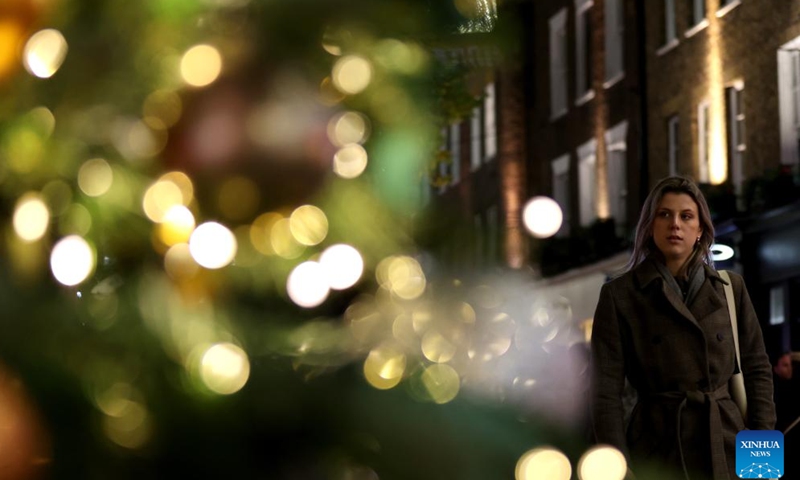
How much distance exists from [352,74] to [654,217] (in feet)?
12.4

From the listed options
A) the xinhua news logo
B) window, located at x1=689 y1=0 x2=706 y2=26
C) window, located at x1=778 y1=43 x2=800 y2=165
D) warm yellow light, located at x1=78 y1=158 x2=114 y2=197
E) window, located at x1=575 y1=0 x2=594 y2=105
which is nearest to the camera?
warm yellow light, located at x1=78 y1=158 x2=114 y2=197

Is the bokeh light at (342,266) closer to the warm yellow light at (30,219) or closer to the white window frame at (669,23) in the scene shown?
the warm yellow light at (30,219)

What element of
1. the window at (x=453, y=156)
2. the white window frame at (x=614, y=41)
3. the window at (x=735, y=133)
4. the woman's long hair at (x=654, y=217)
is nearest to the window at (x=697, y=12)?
the window at (x=735, y=133)

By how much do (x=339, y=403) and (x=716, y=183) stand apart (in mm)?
24422

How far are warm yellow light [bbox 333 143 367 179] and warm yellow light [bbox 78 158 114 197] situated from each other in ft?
0.62

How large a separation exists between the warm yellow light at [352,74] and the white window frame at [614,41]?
29.6m

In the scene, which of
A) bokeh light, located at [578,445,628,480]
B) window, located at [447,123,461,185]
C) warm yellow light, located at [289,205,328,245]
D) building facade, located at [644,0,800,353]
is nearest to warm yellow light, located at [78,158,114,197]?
warm yellow light, located at [289,205,328,245]

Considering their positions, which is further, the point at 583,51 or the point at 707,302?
the point at 583,51

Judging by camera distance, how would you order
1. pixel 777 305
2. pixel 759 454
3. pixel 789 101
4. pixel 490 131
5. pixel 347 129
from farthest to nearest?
pixel 490 131 → pixel 777 305 → pixel 789 101 → pixel 759 454 → pixel 347 129

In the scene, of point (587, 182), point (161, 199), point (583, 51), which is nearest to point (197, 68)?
point (161, 199)

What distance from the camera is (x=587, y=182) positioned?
A: 33438mm

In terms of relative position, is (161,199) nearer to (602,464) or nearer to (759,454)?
(602,464)

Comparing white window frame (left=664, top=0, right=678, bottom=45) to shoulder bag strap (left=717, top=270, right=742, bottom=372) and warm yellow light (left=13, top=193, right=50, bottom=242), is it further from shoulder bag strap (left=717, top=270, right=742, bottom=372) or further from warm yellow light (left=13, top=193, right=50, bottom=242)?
warm yellow light (left=13, top=193, right=50, bottom=242)

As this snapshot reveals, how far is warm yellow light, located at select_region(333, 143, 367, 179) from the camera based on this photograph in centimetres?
135
